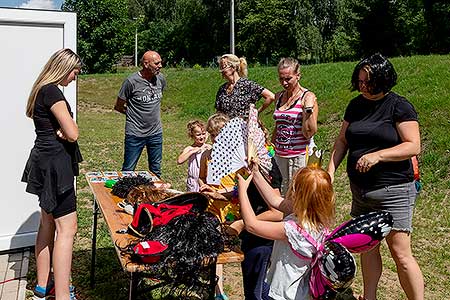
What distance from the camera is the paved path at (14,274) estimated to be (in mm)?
3627

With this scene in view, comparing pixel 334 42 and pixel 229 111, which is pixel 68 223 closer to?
pixel 229 111

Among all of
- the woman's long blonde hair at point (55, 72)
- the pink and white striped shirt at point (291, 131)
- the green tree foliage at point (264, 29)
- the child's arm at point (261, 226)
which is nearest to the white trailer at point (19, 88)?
the woman's long blonde hair at point (55, 72)

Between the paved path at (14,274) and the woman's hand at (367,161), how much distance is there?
8.31ft

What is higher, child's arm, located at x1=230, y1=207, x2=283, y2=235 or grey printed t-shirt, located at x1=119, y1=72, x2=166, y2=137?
grey printed t-shirt, located at x1=119, y1=72, x2=166, y2=137

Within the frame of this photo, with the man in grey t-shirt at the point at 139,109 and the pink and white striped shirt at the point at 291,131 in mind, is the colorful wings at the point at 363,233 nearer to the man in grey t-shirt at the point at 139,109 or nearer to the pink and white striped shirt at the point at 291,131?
the pink and white striped shirt at the point at 291,131

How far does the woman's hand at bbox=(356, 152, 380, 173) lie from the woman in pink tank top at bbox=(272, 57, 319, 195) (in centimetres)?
88

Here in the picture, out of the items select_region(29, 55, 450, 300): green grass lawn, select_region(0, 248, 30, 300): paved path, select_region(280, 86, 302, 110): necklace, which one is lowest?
select_region(0, 248, 30, 300): paved path

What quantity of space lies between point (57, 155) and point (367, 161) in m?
1.90

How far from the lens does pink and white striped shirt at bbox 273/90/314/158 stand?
3.89m

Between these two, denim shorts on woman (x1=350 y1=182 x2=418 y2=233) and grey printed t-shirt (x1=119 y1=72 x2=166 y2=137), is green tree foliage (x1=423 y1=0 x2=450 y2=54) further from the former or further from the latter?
denim shorts on woman (x1=350 y1=182 x2=418 y2=233)

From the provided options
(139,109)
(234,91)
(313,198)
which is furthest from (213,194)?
(139,109)

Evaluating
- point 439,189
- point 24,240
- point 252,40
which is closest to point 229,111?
point 24,240

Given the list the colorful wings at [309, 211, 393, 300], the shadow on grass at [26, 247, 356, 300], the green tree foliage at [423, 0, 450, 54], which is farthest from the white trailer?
the green tree foliage at [423, 0, 450, 54]

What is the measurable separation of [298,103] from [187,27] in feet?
160
